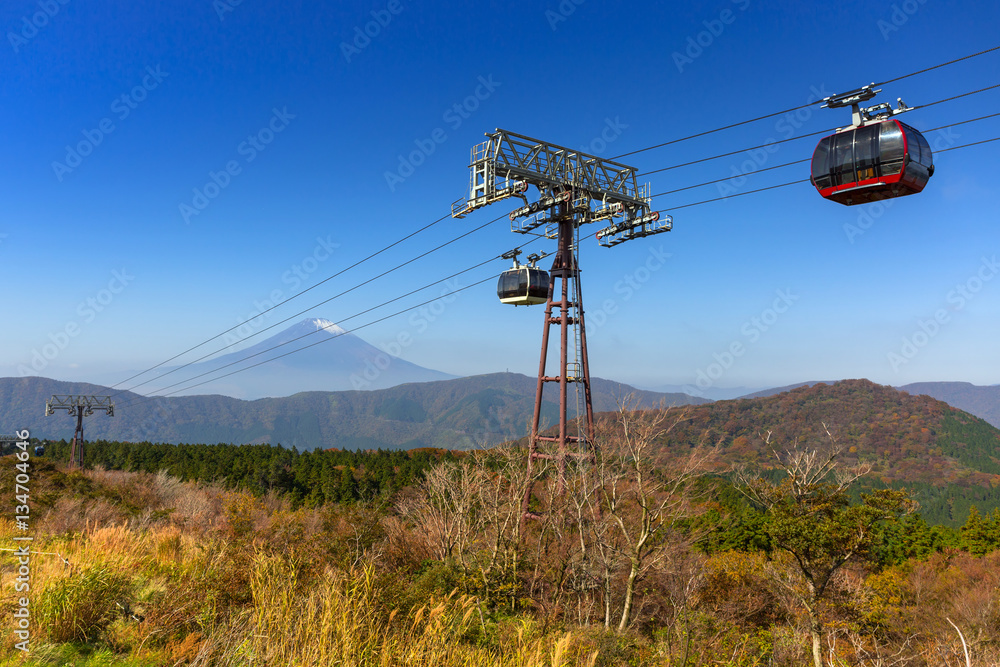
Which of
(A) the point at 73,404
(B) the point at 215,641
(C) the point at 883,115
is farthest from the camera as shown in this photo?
(A) the point at 73,404

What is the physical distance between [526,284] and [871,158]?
1299cm

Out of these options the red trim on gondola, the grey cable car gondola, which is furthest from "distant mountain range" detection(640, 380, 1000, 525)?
the red trim on gondola

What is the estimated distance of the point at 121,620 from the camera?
5184 millimetres

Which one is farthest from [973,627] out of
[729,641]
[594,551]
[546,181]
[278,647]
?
[278,647]

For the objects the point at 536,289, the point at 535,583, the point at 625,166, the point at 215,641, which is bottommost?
the point at 535,583

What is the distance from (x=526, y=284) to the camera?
21562 millimetres

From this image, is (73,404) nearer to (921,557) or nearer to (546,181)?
(546,181)

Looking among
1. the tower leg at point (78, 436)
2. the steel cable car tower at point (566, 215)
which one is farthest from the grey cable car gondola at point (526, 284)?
the tower leg at point (78, 436)

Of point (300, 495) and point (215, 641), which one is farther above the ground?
point (215, 641)

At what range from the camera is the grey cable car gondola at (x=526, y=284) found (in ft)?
70.8

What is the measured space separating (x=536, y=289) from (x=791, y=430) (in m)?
148

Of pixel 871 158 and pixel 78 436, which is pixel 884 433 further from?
pixel 78 436

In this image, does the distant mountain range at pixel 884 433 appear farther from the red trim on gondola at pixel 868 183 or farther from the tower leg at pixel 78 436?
the red trim on gondola at pixel 868 183

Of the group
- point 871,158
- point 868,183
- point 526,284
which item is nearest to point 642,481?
point 526,284
